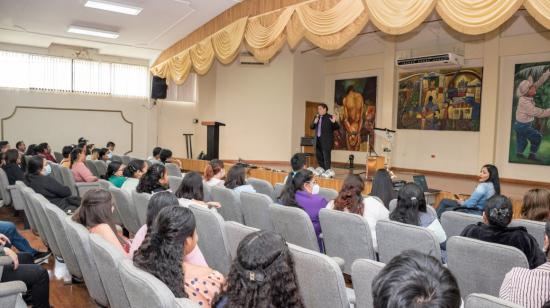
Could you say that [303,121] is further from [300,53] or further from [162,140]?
[162,140]

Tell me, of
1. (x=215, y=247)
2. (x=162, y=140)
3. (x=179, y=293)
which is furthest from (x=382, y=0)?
(x=162, y=140)

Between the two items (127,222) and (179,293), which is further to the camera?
(127,222)

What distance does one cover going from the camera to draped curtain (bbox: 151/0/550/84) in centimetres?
379

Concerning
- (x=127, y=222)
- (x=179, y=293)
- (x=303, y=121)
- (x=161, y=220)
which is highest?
(x=303, y=121)

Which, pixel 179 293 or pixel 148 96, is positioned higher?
pixel 148 96

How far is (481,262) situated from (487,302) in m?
0.93

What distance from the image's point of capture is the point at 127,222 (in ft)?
14.1

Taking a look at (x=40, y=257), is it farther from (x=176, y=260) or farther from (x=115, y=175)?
(x=176, y=260)

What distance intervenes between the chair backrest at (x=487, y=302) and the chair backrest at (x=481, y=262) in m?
0.82

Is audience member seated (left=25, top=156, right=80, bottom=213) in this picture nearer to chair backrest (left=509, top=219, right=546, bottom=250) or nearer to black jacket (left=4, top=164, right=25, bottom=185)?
black jacket (left=4, top=164, right=25, bottom=185)

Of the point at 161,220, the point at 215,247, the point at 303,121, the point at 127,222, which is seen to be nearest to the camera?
the point at 161,220

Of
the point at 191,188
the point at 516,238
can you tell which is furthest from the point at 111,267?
the point at 516,238

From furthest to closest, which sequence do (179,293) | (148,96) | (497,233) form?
(148,96) < (497,233) < (179,293)

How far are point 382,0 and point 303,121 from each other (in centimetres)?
865
